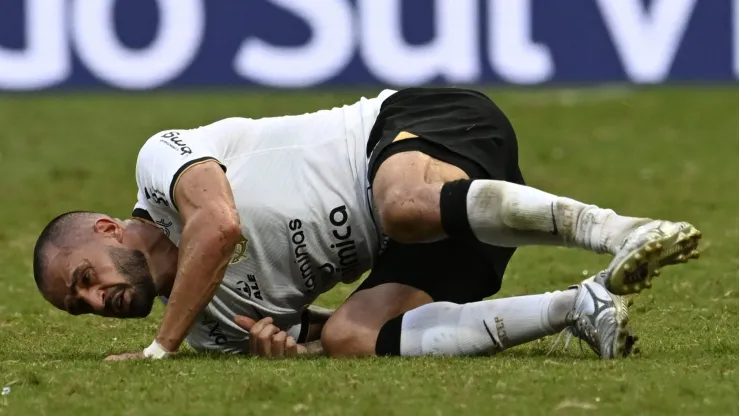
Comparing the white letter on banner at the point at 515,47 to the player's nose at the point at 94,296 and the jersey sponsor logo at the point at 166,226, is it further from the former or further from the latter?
the player's nose at the point at 94,296

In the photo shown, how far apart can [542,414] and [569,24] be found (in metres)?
8.07

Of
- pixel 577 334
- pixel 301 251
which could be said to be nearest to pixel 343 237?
pixel 301 251

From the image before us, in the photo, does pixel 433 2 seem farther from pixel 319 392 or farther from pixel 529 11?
pixel 319 392

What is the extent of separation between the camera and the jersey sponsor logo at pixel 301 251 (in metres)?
5.04

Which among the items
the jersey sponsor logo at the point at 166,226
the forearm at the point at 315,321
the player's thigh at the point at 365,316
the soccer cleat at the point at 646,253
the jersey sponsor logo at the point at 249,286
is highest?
the soccer cleat at the point at 646,253

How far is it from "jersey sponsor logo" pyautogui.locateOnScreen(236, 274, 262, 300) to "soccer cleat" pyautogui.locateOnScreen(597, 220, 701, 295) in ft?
4.50

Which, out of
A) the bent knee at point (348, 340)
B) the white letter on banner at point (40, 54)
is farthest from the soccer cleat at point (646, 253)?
the white letter on banner at point (40, 54)

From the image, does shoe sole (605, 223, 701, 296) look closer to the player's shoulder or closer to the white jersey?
the white jersey

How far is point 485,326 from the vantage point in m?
4.87

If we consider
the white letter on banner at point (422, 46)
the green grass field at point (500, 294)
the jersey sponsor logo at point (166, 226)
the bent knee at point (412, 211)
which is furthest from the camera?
the white letter on banner at point (422, 46)

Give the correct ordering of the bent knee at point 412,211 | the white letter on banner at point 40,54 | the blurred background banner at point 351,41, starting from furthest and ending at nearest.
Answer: the blurred background banner at point 351,41 < the white letter on banner at point 40,54 < the bent knee at point 412,211

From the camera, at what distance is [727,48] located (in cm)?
1190

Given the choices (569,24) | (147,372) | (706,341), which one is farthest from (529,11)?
(147,372)

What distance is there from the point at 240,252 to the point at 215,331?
302mm
